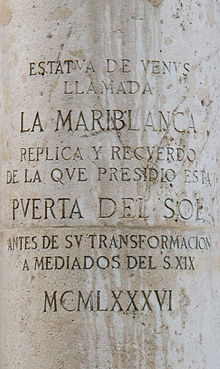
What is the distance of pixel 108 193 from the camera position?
16.8 ft

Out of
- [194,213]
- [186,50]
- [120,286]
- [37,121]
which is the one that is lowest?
[120,286]

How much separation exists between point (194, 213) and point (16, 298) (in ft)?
3.25

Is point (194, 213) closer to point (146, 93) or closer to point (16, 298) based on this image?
point (146, 93)

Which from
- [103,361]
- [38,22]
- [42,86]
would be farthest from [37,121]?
[103,361]

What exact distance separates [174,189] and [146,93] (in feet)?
1.63

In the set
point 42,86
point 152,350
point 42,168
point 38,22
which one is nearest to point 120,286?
point 152,350

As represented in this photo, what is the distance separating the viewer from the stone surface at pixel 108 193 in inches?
200

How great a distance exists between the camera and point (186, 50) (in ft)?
17.5

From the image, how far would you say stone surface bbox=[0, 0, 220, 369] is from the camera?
5074 mm

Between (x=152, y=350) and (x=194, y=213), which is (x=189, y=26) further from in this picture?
(x=152, y=350)

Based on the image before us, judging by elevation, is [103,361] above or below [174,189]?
below

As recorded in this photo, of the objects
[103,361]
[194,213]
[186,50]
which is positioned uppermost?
[186,50]

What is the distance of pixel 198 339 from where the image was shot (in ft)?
17.1

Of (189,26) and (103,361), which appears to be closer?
(103,361)
